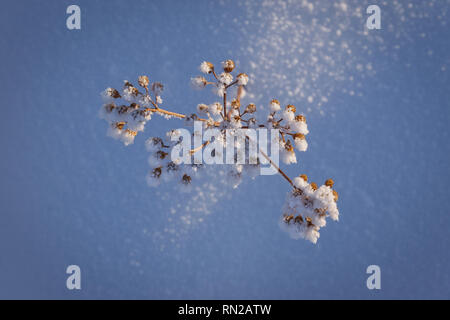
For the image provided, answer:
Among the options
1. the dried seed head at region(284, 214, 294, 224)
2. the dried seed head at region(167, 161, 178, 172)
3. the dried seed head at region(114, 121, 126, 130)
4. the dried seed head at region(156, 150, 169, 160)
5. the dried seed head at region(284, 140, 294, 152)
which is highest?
the dried seed head at region(114, 121, 126, 130)

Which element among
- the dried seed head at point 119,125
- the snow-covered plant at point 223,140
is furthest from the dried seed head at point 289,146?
the dried seed head at point 119,125

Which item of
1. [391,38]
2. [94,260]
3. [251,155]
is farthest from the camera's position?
[94,260]

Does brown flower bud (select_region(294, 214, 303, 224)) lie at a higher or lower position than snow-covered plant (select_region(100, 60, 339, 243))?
lower

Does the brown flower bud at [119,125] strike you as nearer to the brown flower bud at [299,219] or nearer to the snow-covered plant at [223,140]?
the snow-covered plant at [223,140]

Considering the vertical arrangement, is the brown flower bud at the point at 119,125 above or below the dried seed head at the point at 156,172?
above

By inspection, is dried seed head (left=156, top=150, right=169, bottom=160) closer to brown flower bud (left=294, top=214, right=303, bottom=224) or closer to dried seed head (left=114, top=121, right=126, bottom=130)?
dried seed head (left=114, top=121, right=126, bottom=130)

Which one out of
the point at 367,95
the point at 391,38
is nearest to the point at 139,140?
the point at 367,95

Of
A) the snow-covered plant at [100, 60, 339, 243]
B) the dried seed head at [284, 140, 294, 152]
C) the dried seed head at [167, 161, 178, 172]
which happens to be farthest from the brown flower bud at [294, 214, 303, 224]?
the dried seed head at [167, 161, 178, 172]

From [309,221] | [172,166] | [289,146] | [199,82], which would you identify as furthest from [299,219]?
[199,82]

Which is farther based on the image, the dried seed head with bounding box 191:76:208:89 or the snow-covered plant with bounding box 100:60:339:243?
the dried seed head with bounding box 191:76:208:89

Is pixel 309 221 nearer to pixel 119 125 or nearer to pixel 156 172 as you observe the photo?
pixel 156 172
